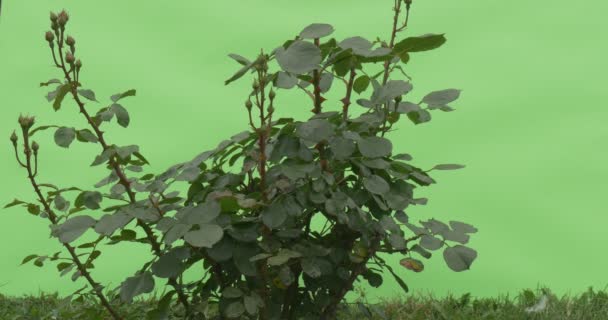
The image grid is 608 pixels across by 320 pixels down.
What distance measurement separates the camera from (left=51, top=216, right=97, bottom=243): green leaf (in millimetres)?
2238

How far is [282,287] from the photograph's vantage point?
2361 millimetres

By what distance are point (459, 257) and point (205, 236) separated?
71 centimetres

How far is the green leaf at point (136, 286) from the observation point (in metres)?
2.32

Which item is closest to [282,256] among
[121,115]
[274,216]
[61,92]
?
[274,216]

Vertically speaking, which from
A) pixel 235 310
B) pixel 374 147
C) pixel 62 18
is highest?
pixel 62 18

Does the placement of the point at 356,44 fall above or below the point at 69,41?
below

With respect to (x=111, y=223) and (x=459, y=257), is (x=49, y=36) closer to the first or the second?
(x=111, y=223)

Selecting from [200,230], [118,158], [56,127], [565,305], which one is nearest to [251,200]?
[200,230]

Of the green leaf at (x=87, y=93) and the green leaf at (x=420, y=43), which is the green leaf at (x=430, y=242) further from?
the green leaf at (x=87, y=93)

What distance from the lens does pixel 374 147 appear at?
7.24 feet

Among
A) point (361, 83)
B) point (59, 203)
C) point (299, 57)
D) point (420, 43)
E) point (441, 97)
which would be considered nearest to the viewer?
point (299, 57)

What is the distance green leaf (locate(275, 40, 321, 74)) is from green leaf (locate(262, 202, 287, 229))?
1.37 feet

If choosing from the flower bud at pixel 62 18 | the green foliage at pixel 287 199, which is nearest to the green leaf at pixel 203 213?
the green foliage at pixel 287 199

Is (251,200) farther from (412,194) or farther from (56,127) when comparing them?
(56,127)
